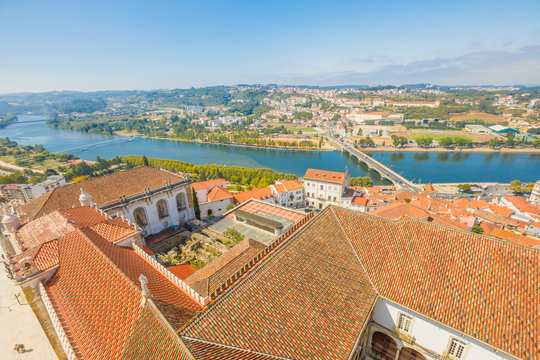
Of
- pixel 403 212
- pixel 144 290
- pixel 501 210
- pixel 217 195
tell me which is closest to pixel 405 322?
pixel 144 290

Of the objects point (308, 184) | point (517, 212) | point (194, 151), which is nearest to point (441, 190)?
point (517, 212)

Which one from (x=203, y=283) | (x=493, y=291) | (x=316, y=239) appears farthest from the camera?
(x=203, y=283)

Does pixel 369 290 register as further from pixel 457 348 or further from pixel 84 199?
pixel 84 199

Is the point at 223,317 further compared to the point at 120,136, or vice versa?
the point at 120,136

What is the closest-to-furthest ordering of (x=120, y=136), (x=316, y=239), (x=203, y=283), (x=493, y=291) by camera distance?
1. (x=493, y=291)
2. (x=316, y=239)
3. (x=203, y=283)
4. (x=120, y=136)

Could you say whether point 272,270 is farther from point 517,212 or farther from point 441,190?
point 441,190

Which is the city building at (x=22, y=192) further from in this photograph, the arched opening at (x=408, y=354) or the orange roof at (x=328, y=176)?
the arched opening at (x=408, y=354)

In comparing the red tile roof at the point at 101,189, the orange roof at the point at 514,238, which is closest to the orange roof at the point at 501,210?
the orange roof at the point at 514,238
